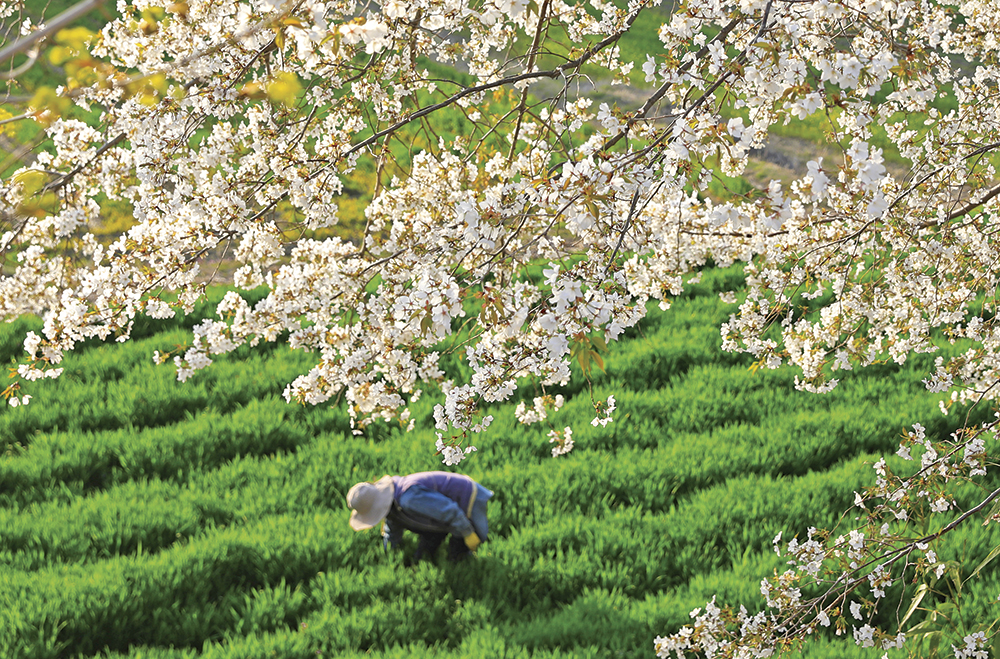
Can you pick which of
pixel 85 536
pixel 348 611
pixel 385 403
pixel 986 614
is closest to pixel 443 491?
pixel 348 611

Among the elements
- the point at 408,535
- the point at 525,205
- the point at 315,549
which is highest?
the point at 525,205

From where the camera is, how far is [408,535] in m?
4.49

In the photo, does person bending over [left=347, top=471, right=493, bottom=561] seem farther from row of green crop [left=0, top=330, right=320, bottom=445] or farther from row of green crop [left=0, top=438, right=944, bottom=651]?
row of green crop [left=0, top=330, right=320, bottom=445]

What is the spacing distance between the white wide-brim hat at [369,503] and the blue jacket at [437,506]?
101 mm

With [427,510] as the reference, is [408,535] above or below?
below

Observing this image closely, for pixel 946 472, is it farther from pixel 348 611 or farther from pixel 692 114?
pixel 348 611

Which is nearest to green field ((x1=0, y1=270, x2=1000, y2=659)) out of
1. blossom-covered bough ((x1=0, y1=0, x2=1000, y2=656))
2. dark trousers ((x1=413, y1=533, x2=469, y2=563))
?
dark trousers ((x1=413, y1=533, x2=469, y2=563))

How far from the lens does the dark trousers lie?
4.16 m

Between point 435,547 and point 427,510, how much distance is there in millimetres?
394

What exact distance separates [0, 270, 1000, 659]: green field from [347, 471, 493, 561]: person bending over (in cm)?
13

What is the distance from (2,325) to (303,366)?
2.80 m

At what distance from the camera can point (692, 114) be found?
2.02 m

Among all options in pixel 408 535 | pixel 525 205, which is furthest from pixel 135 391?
pixel 525 205

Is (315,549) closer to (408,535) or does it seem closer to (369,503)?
(369,503)
